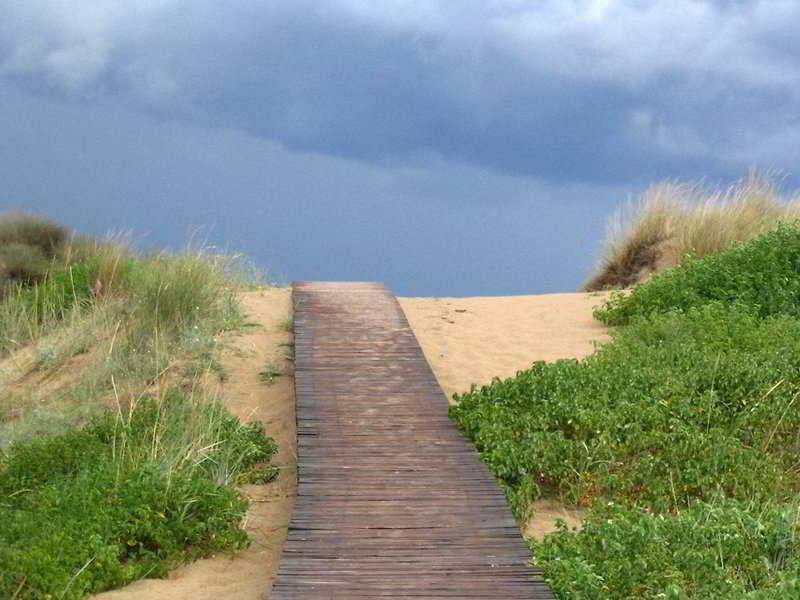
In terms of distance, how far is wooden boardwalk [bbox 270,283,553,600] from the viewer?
17.4ft

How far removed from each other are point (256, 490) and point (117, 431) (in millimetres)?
1349

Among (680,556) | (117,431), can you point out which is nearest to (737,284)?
(680,556)

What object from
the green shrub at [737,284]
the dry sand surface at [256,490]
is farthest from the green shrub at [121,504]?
the green shrub at [737,284]

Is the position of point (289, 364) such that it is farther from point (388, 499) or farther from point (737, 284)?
point (737, 284)

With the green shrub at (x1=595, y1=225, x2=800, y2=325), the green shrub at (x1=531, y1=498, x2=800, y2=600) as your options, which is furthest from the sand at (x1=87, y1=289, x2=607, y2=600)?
the green shrub at (x1=531, y1=498, x2=800, y2=600)

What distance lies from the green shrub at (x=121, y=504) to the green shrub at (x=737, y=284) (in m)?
5.64

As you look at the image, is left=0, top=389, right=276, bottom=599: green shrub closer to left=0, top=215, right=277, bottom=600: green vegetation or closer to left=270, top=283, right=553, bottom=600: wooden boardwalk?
left=0, top=215, right=277, bottom=600: green vegetation

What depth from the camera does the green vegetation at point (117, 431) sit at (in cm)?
595

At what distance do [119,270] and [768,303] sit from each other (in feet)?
26.7

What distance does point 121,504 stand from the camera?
620cm

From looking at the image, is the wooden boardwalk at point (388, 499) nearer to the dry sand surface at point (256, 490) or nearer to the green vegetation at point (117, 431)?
the dry sand surface at point (256, 490)

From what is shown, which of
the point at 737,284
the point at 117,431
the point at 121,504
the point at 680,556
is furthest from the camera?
the point at 737,284

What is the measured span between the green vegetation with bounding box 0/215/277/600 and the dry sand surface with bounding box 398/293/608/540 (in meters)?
2.33

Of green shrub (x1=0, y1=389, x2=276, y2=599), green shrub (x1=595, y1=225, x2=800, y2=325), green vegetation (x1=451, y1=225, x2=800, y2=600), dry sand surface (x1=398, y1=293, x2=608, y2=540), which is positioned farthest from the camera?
green shrub (x1=595, y1=225, x2=800, y2=325)
